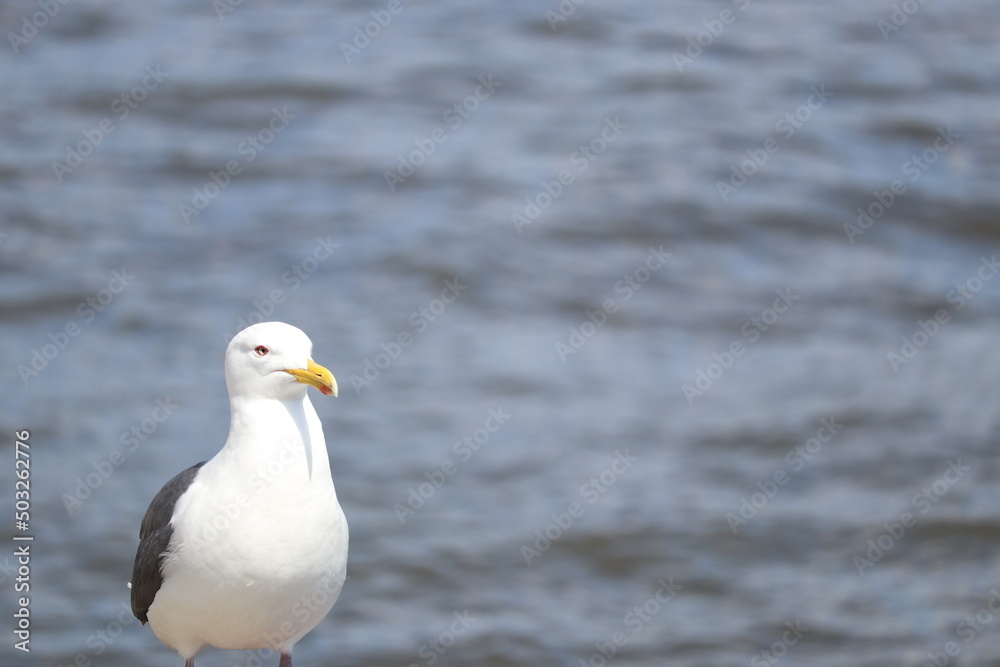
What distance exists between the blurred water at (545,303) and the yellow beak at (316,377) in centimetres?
552

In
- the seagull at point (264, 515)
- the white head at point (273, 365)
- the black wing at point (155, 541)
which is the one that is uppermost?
the white head at point (273, 365)

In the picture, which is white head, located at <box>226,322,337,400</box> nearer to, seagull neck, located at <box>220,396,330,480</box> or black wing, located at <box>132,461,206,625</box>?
seagull neck, located at <box>220,396,330,480</box>

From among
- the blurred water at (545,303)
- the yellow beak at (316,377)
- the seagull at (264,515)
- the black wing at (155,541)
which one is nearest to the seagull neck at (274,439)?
the seagull at (264,515)

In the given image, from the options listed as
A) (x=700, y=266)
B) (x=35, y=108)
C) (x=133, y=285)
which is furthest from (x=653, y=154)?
(x=35, y=108)

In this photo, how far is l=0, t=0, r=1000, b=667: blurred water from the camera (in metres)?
11.9

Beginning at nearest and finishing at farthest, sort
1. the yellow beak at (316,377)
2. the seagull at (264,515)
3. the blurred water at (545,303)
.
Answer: the yellow beak at (316,377), the seagull at (264,515), the blurred water at (545,303)

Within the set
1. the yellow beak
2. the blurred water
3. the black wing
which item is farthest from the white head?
the blurred water

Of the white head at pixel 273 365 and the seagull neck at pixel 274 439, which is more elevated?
the white head at pixel 273 365

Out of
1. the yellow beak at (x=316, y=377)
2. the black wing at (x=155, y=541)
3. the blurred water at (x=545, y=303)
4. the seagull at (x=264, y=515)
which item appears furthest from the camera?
the blurred water at (x=545, y=303)

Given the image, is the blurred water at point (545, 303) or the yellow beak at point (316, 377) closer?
the yellow beak at point (316, 377)

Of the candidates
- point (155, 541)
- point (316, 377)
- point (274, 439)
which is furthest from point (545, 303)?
point (316, 377)

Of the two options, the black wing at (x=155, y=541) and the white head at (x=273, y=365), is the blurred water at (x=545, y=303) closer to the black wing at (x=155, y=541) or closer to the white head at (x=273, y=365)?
the black wing at (x=155, y=541)

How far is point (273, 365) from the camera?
19.1 feet

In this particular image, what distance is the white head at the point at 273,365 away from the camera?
19.0 feet
